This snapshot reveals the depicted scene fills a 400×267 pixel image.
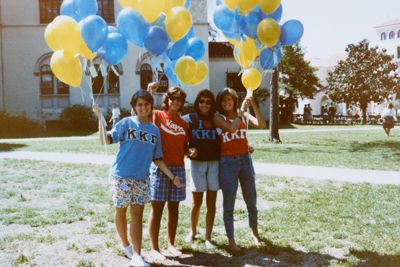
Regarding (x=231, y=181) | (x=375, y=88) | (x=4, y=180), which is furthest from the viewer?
(x=375, y=88)

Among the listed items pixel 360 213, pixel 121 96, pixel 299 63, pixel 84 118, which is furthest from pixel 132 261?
pixel 299 63

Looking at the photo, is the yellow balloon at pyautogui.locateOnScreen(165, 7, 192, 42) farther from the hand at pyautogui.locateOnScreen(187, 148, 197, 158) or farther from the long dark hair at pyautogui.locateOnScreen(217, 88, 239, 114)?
the hand at pyautogui.locateOnScreen(187, 148, 197, 158)

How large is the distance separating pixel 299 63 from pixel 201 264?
3111 cm

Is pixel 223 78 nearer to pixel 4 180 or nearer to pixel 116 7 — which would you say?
pixel 116 7

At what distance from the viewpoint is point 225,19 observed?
504 centimetres

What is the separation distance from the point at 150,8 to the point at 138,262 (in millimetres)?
2471

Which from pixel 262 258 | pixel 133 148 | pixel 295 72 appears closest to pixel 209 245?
pixel 262 258

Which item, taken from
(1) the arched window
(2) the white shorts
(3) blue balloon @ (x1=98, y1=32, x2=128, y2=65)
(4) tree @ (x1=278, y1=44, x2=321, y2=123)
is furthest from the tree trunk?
(4) tree @ (x1=278, y1=44, x2=321, y2=123)

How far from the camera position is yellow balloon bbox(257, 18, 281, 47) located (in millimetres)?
4734

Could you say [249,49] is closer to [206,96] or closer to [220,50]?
[206,96]

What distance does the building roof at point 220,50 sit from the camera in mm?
30141

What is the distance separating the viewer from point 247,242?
4.79 meters

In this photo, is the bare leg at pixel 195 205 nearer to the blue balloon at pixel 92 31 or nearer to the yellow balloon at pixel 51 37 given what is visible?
the blue balloon at pixel 92 31

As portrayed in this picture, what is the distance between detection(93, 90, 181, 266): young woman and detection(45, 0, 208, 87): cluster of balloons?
63 centimetres
